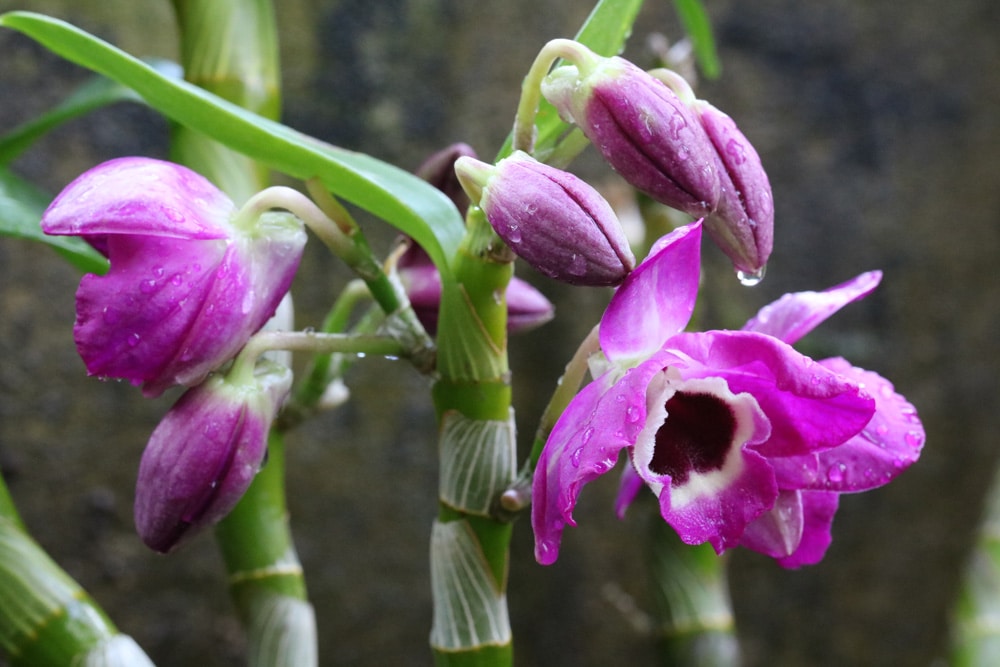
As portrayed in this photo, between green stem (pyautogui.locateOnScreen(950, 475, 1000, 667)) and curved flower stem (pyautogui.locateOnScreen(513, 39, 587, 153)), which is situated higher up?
curved flower stem (pyautogui.locateOnScreen(513, 39, 587, 153))

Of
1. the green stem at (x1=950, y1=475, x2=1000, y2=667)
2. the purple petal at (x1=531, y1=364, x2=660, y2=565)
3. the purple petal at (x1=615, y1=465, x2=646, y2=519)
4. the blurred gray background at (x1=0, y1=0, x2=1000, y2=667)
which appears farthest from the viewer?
the blurred gray background at (x1=0, y1=0, x2=1000, y2=667)

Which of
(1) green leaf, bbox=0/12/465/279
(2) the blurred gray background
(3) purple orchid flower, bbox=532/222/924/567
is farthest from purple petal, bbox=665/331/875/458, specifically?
(2) the blurred gray background

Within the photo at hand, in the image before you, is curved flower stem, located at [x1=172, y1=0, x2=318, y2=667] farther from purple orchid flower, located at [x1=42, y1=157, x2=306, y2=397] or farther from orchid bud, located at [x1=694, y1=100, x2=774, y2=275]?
orchid bud, located at [x1=694, y1=100, x2=774, y2=275]

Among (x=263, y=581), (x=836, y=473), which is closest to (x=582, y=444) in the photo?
(x=836, y=473)

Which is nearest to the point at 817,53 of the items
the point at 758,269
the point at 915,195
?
the point at 915,195

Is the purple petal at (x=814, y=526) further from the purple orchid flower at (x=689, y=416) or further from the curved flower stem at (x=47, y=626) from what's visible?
the curved flower stem at (x=47, y=626)

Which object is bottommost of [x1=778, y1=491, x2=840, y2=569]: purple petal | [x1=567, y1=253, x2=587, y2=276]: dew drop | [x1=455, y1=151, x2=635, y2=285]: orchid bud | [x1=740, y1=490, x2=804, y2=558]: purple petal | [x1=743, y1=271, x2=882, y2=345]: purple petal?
[x1=778, y1=491, x2=840, y2=569]: purple petal

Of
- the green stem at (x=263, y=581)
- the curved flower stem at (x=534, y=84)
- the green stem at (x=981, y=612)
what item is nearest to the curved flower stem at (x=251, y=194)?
the green stem at (x=263, y=581)
